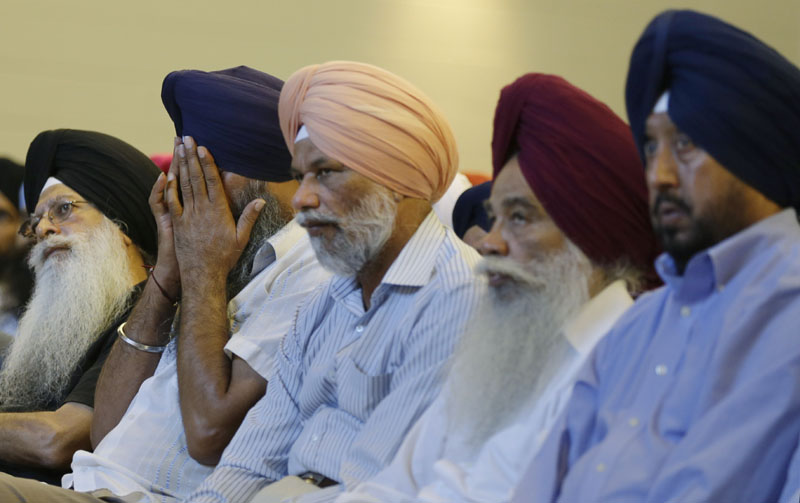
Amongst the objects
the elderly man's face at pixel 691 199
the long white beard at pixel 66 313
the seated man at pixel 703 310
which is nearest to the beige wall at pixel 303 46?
the long white beard at pixel 66 313

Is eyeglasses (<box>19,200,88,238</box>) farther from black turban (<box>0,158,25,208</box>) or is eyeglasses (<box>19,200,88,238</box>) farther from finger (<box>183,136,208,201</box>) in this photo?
black turban (<box>0,158,25,208</box>)

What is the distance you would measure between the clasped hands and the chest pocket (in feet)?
2.99

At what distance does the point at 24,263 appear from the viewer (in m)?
5.09

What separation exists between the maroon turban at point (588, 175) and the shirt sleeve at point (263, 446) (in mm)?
979

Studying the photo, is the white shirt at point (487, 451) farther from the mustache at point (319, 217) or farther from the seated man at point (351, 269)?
the mustache at point (319, 217)

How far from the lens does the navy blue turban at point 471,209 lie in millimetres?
3669

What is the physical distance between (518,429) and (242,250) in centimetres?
165

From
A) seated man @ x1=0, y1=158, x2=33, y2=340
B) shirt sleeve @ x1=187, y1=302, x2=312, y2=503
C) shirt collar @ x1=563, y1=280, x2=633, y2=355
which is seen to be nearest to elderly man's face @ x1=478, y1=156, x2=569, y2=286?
shirt collar @ x1=563, y1=280, x2=633, y2=355

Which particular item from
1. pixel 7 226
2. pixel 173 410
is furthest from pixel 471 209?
pixel 7 226

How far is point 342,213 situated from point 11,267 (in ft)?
9.32

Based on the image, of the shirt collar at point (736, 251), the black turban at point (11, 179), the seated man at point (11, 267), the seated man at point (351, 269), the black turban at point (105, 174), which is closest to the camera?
the shirt collar at point (736, 251)

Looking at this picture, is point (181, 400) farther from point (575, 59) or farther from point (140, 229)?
point (575, 59)

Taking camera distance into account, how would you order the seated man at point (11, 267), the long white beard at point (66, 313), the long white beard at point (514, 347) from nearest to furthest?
1. the long white beard at point (514, 347)
2. the long white beard at point (66, 313)
3. the seated man at point (11, 267)

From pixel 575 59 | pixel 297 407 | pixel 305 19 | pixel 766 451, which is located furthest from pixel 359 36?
pixel 766 451
